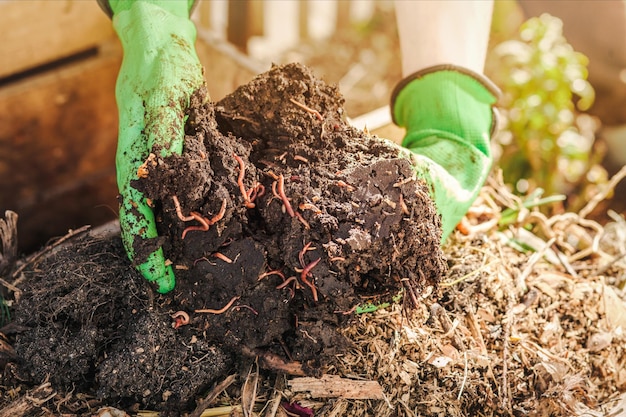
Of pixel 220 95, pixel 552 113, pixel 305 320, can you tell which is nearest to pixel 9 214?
pixel 305 320

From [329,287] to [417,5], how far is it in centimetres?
153

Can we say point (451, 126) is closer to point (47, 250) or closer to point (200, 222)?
point (200, 222)

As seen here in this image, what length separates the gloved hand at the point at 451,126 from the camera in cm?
237

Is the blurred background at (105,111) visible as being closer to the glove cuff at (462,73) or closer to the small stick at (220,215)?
the glove cuff at (462,73)

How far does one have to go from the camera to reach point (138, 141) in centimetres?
193

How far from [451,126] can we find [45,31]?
2.46 metres

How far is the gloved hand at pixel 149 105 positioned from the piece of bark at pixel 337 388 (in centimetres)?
51

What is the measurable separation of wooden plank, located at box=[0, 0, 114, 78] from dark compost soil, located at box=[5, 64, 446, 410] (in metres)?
2.04

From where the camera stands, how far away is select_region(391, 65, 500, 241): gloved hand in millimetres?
2367

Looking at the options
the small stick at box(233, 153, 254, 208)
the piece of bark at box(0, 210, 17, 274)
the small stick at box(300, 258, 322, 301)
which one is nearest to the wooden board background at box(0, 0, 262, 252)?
the piece of bark at box(0, 210, 17, 274)

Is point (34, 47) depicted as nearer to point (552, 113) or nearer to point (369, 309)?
point (369, 309)

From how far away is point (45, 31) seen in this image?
359 cm

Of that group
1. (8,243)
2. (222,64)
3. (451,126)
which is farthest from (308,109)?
(222,64)

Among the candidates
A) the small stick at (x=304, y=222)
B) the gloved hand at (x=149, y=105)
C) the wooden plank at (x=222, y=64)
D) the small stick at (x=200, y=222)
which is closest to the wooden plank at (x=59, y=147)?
the wooden plank at (x=222, y=64)
